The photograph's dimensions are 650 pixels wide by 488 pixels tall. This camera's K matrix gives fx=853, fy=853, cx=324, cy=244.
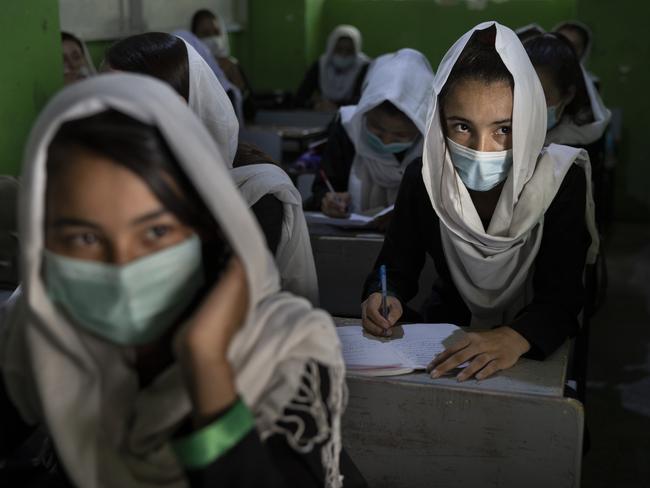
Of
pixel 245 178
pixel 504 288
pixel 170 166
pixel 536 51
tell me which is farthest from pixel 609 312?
pixel 170 166

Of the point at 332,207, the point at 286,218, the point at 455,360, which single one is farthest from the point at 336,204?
the point at 455,360

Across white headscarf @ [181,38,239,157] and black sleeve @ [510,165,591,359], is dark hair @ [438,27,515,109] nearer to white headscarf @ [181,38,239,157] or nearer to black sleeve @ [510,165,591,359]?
black sleeve @ [510,165,591,359]

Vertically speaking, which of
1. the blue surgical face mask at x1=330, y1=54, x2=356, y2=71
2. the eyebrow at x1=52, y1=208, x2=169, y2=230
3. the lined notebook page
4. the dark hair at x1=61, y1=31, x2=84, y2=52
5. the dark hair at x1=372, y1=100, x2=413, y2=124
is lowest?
the blue surgical face mask at x1=330, y1=54, x2=356, y2=71

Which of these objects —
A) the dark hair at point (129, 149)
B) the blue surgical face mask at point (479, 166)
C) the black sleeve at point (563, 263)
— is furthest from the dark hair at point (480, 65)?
the dark hair at point (129, 149)

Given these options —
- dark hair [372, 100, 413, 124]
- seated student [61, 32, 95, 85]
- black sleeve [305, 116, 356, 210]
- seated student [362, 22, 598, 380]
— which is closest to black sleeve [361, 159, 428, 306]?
seated student [362, 22, 598, 380]

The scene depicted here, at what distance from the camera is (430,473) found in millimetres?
1561

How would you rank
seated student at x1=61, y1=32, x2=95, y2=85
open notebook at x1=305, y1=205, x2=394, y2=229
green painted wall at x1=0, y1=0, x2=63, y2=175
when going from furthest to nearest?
seated student at x1=61, y1=32, x2=95, y2=85 < open notebook at x1=305, y1=205, x2=394, y2=229 < green painted wall at x1=0, y1=0, x2=63, y2=175

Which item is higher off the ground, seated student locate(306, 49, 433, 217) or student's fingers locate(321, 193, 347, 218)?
seated student locate(306, 49, 433, 217)

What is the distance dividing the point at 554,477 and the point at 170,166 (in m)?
0.91

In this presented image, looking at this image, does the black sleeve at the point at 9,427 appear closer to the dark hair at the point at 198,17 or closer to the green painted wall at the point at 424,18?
the dark hair at the point at 198,17

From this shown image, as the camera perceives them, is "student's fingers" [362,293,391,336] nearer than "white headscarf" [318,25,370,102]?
Yes

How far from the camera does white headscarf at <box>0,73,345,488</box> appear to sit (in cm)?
95

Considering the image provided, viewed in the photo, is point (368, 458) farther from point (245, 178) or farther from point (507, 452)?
point (245, 178)

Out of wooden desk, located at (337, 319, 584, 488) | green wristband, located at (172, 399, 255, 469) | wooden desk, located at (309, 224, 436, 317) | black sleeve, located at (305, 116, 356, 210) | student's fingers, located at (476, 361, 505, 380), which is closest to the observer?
green wristband, located at (172, 399, 255, 469)
